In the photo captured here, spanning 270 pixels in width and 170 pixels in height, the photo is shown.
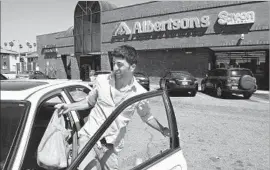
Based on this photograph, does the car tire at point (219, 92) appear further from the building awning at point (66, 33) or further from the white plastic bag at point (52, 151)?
the building awning at point (66, 33)

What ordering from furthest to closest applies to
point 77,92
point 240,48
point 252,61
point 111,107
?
1. point 252,61
2. point 240,48
3. point 77,92
4. point 111,107

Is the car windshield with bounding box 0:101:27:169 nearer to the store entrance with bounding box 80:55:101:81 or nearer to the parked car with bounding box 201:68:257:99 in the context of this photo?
the parked car with bounding box 201:68:257:99

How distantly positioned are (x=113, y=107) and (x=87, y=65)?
95.6 feet

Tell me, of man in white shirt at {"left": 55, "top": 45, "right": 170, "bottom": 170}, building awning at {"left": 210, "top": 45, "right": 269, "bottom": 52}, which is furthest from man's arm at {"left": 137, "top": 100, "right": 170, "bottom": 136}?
building awning at {"left": 210, "top": 45, "right": 269, "bottom": 52}

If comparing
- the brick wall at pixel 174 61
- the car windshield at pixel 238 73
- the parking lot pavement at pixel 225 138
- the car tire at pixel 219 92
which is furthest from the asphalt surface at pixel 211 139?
the brick wall at pixel 174 61

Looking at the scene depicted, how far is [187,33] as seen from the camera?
20812 millimetres

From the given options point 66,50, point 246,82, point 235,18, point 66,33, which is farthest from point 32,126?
point 66,33

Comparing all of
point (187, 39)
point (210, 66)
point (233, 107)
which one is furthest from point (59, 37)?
point (233, 107)

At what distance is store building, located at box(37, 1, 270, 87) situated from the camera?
18047mm

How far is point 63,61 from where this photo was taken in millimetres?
33625

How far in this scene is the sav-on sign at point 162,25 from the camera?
20.0 metres

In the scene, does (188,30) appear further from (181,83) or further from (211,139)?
(211,139)

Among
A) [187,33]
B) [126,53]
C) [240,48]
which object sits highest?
[187,33]

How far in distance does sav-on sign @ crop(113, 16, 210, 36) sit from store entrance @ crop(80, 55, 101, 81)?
5.27 m
